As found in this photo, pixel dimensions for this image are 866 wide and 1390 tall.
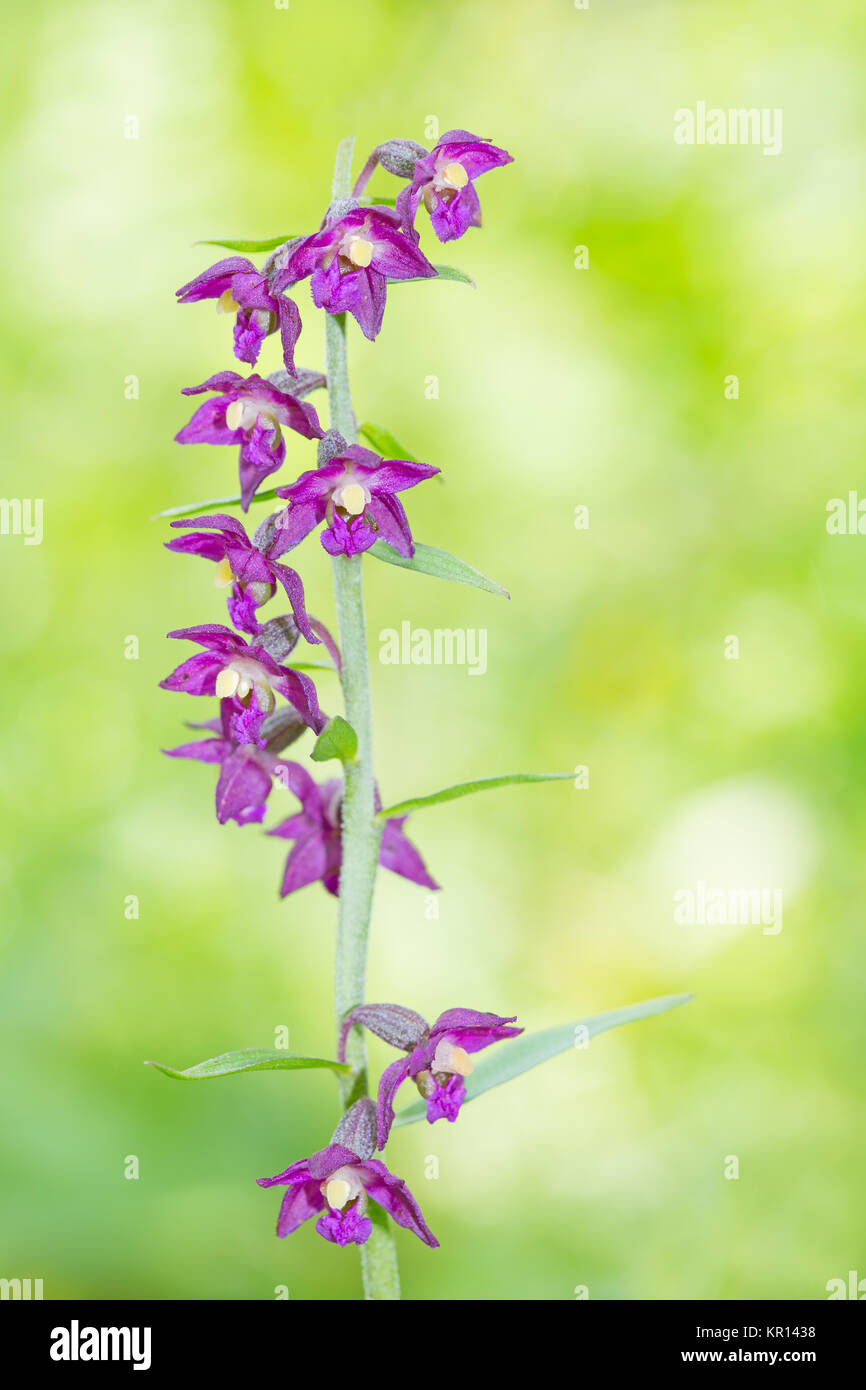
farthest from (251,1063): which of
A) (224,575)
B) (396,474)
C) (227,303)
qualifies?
(227,303)

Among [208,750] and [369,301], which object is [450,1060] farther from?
[369,301]

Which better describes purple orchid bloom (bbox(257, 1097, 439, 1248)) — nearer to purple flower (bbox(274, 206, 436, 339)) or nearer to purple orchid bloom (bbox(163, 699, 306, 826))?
purple orchid bloom (bbox(163, 699, 306, 826))

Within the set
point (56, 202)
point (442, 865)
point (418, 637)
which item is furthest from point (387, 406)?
point (442, 865)

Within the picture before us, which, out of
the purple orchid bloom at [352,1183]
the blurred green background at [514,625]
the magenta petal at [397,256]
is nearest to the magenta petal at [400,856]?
the purple orchid bloom at [352,1183]

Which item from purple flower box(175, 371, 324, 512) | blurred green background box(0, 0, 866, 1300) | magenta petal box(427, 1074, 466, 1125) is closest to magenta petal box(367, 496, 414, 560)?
purple flower box(175, 371, 324, 512)

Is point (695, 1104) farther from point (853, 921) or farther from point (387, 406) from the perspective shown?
point (387, 406)

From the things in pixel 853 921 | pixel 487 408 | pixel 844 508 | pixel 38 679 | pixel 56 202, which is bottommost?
pixel 853 921
